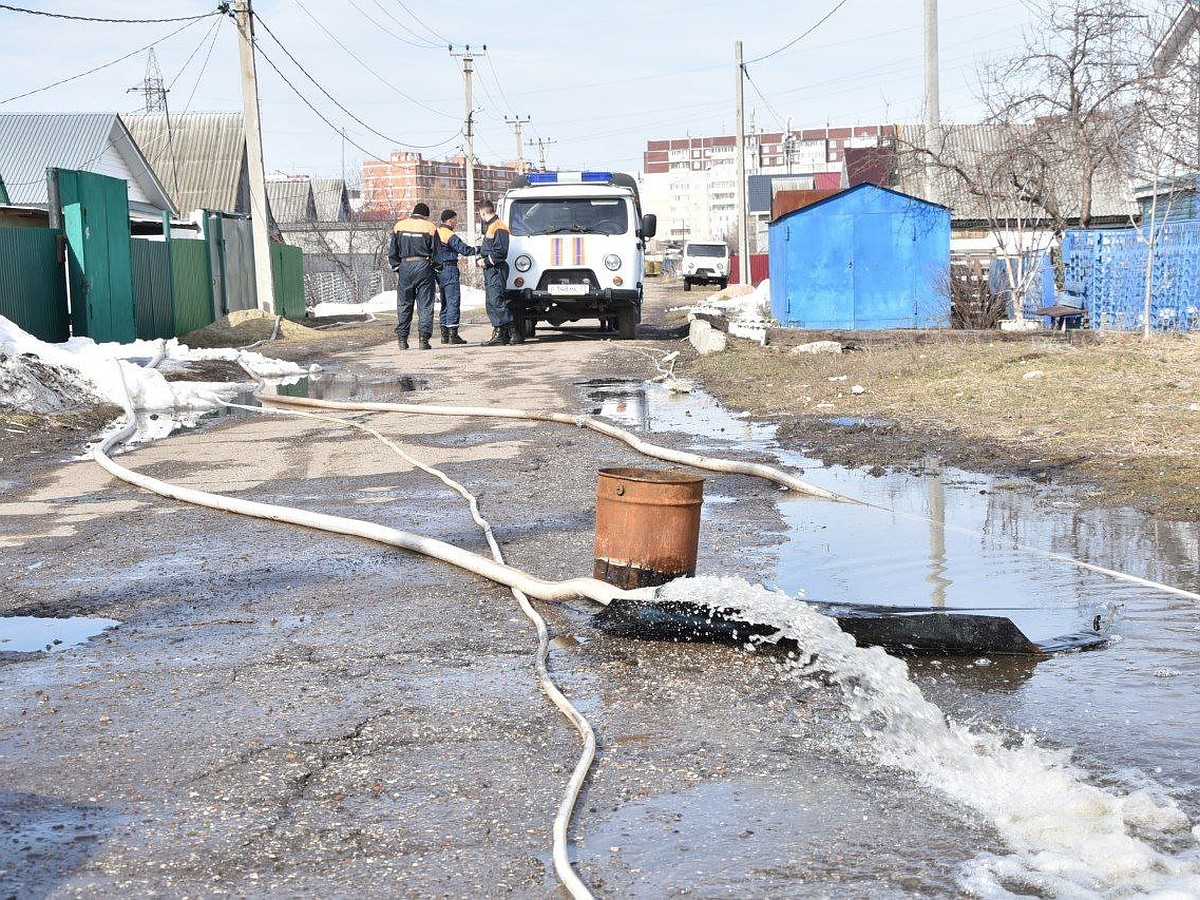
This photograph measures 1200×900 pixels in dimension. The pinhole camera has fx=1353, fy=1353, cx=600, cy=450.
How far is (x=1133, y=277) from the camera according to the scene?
1877 cm

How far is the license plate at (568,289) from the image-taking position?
20000mm

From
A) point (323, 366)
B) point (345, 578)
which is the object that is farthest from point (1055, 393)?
point (323, 366)

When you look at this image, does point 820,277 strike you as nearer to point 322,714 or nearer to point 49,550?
point 49,550

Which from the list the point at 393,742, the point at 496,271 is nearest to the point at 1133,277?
the point at 496,271

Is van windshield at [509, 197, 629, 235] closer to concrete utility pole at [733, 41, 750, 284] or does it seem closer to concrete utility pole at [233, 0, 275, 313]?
concrete utility pole at [233, 0, 275, 313]

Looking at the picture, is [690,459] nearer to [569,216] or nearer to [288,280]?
[569,216]

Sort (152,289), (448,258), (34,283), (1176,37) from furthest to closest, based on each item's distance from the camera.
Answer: (152,289)
(1176,37)
(448,258)
(34,283)

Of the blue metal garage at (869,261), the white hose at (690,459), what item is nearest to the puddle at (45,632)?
the white hose at (690,459)

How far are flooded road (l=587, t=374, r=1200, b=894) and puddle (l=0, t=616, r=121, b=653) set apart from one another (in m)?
2.77

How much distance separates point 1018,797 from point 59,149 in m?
38.6

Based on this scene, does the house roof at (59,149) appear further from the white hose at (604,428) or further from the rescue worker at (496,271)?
the white hose at (604,428)

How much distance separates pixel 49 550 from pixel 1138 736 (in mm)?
5205

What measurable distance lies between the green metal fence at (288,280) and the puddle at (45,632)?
77.4 ft

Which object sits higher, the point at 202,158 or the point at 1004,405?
the point at 202,158
